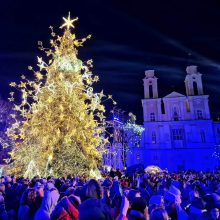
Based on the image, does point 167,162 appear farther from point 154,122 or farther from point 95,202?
point 95,202

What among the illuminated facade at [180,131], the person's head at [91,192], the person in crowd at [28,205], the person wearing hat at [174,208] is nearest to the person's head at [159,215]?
the person's head at [91,192]

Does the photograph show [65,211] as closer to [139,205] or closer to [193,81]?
[139,205]

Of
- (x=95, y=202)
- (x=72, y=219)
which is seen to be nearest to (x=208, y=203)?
(x=72, y=219)

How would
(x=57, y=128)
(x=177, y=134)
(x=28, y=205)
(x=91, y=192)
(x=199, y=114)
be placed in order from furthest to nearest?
(x=199, y=114) → (x=177, y=134) → (x=57, y=128) → (x=28, y=205) → (x=91, y=192)

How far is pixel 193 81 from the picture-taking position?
50.0 m

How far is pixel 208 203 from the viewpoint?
4578 mm

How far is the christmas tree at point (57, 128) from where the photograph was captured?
40.1 feet

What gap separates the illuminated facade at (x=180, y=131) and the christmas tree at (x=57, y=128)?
33787mm

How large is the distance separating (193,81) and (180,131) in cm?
1217

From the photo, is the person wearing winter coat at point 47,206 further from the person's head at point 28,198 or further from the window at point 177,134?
the window at point 177,134

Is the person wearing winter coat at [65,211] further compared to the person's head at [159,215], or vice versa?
the person wearing winter coat at [65,211]

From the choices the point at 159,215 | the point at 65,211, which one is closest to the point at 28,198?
the point at 65,211

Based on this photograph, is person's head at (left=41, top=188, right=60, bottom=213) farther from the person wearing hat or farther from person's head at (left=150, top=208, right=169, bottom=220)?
the person wearing hat

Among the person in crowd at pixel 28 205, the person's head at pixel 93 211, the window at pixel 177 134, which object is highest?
the window at pixel 177 134
